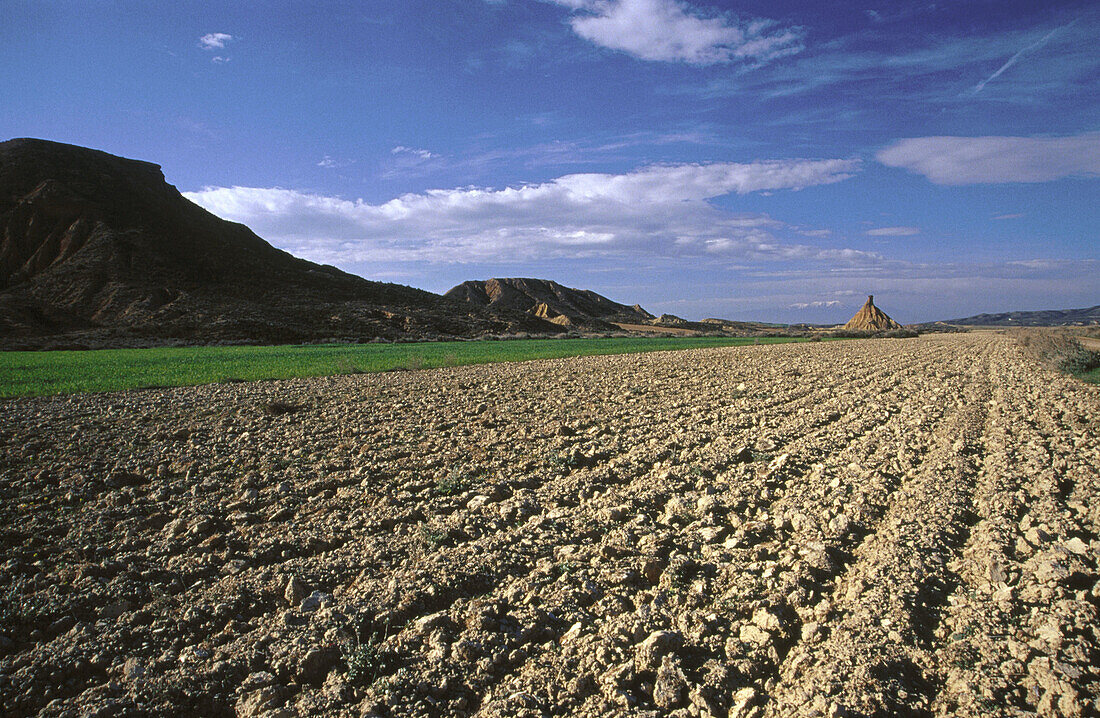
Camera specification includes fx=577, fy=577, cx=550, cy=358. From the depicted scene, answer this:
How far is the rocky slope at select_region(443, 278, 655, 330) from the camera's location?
12543 centimetres

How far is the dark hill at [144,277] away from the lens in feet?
165

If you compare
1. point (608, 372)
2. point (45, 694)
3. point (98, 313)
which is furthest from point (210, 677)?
point (98, 313)

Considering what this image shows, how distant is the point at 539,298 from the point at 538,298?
26 centimetres

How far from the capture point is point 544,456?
9.55 meters

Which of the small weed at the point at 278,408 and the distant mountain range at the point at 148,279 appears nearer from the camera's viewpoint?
the small weed at the point at 278,408

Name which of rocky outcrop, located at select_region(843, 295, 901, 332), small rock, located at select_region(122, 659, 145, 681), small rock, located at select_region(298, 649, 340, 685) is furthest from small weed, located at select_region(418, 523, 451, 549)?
rocky outcrop, located at select_region(843, 295, 901, 332)

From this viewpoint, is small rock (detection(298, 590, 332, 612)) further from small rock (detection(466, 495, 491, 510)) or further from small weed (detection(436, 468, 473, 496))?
small weed (detection(436, 468, 473, 496))

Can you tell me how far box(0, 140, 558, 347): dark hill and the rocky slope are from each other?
4828 cm

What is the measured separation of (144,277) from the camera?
186ft

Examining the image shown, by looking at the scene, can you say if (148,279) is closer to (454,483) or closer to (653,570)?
(454,483)

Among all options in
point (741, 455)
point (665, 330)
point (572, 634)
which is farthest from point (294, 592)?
point (665, 330)

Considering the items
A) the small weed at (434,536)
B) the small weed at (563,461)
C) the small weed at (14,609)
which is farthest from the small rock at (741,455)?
the small weed at (14,609)

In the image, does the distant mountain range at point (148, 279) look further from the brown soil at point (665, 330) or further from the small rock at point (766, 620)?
the small rock at point (766, 620)

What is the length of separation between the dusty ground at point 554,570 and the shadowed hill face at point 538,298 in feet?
347
